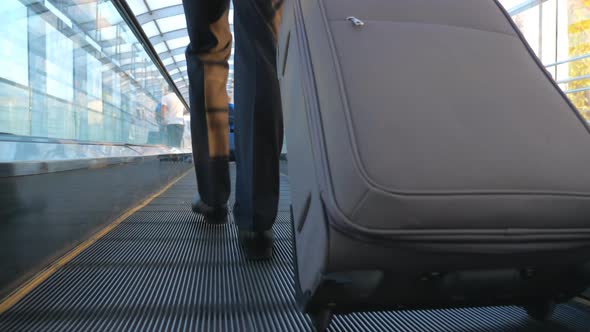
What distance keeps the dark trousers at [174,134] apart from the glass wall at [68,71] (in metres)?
2.40

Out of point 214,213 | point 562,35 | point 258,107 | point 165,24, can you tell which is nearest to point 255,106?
point 258,107

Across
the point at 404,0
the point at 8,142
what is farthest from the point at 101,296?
the point at 404,0

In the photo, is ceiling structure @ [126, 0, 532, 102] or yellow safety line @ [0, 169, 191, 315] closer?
yellow safety line @ [0, 169, 191, 315]

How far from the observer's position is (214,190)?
1.79 m

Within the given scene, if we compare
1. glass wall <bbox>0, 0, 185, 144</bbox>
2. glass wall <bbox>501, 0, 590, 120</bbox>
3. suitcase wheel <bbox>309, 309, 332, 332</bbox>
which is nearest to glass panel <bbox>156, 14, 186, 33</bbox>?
glass wall <bbox>0, 0, 185, 144</bbox>

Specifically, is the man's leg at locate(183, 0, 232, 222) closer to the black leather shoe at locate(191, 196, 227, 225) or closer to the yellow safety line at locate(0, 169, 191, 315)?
the black leather shoe at locate(191, 196, 227, 225)

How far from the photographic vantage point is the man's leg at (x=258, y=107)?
1.18 m

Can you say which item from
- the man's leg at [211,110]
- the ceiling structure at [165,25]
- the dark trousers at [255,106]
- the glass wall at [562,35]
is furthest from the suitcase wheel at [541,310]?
the ceiling structure at [165,25]

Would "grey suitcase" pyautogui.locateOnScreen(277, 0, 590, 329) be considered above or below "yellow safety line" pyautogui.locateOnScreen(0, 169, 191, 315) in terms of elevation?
above

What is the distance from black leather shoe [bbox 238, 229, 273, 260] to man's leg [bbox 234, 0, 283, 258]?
0.04 ft

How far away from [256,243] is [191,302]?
14.5 inches

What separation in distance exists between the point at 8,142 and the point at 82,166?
406 millimetres

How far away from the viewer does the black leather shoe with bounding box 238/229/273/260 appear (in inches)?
51.6

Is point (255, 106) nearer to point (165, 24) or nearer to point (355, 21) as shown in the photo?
point (355, 21)
